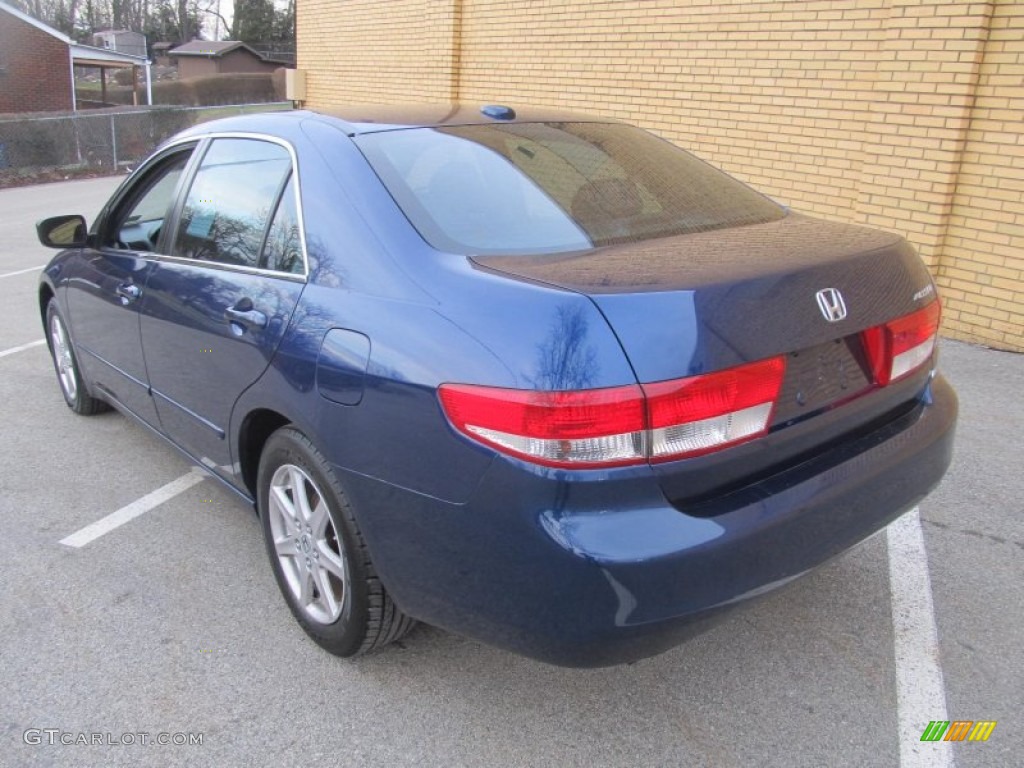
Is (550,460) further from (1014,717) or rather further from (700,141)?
(700,141)

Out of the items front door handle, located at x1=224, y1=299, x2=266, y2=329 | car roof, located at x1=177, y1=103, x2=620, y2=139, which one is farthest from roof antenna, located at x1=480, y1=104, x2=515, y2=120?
front door handle, located at x1=224, y1=299, x2=266, y2=329

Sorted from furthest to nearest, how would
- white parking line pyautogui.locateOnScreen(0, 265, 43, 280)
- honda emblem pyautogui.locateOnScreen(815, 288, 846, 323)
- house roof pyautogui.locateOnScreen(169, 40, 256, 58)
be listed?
house roof pyautogui.locateOnScreen(169, 40, 256, 58)
white parking line pyautogui.locateOnScreen(0, 265, 43, 280)
honda emblem pyautogui.locateOnScreen(815, 288, 846, 323)

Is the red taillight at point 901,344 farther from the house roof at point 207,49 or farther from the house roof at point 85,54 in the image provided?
the house roof at point 207,49

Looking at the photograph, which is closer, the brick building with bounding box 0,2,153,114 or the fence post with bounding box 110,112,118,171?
the fence post with bounding box 110,112,118,171

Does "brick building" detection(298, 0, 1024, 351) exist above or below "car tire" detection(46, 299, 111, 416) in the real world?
above

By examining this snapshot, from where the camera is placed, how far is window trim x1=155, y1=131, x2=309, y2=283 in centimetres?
272

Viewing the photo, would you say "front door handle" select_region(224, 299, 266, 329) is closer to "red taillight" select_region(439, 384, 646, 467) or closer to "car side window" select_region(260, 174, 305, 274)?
"car side window" select_region(260, 174, 305, 274)

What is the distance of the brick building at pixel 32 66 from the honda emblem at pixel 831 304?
35.5 m

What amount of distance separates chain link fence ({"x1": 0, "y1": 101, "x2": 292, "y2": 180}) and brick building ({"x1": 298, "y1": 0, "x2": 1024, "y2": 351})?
1333 cm

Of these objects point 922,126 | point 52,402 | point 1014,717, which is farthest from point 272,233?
point 922,126

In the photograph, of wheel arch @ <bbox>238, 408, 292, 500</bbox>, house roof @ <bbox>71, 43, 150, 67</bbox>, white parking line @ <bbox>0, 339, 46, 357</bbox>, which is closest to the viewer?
wheel arch @ <bbox>238, 408, 292, 500</bbox>

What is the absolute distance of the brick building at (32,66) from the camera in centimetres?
3108

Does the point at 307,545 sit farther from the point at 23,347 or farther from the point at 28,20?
the point at 28,20

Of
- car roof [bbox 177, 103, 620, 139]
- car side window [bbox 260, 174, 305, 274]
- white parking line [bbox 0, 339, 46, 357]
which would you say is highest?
car roof [bbox 177, 103, 620, 139]
